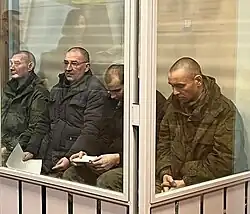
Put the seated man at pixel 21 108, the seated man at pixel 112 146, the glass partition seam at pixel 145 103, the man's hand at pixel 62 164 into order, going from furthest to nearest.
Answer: the seated man at pixel 21 108, the man's hand at pixel 62 164, the seated man at pixel 112 146, the glass partition seam at pixel 145 103

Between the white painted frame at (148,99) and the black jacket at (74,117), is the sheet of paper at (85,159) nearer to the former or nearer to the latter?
the black jacket at (74,117)

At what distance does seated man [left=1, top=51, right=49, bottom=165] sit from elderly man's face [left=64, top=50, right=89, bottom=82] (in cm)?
14

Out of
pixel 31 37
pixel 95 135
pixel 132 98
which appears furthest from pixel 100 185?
pixel 31 37

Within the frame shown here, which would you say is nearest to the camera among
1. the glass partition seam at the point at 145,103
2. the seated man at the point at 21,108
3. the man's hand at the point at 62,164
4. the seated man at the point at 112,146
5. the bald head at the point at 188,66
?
the glass partition seam at the point at 145,103

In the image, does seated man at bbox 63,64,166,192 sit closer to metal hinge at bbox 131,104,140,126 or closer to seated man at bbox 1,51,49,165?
metal hinge at bbox 131,104,140,126

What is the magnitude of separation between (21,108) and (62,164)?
0.33m

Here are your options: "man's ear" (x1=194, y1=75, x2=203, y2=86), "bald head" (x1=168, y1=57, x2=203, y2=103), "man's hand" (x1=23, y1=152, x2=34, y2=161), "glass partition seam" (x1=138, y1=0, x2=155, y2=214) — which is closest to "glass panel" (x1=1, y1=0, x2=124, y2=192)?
"man's hand" (x1=23, y1=152, x2=34, y2=161)

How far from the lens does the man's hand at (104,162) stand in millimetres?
1754

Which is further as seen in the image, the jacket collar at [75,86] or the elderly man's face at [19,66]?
the elderly man's face at [19,66]

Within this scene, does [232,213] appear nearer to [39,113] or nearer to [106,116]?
[106,116]

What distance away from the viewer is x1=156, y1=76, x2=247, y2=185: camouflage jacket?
1.77 metres

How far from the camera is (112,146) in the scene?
5.84 ft

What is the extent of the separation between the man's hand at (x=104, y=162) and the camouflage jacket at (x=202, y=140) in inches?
5.9

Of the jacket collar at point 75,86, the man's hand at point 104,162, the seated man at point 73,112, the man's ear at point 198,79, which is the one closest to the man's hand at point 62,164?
the seated man at point 73,112
